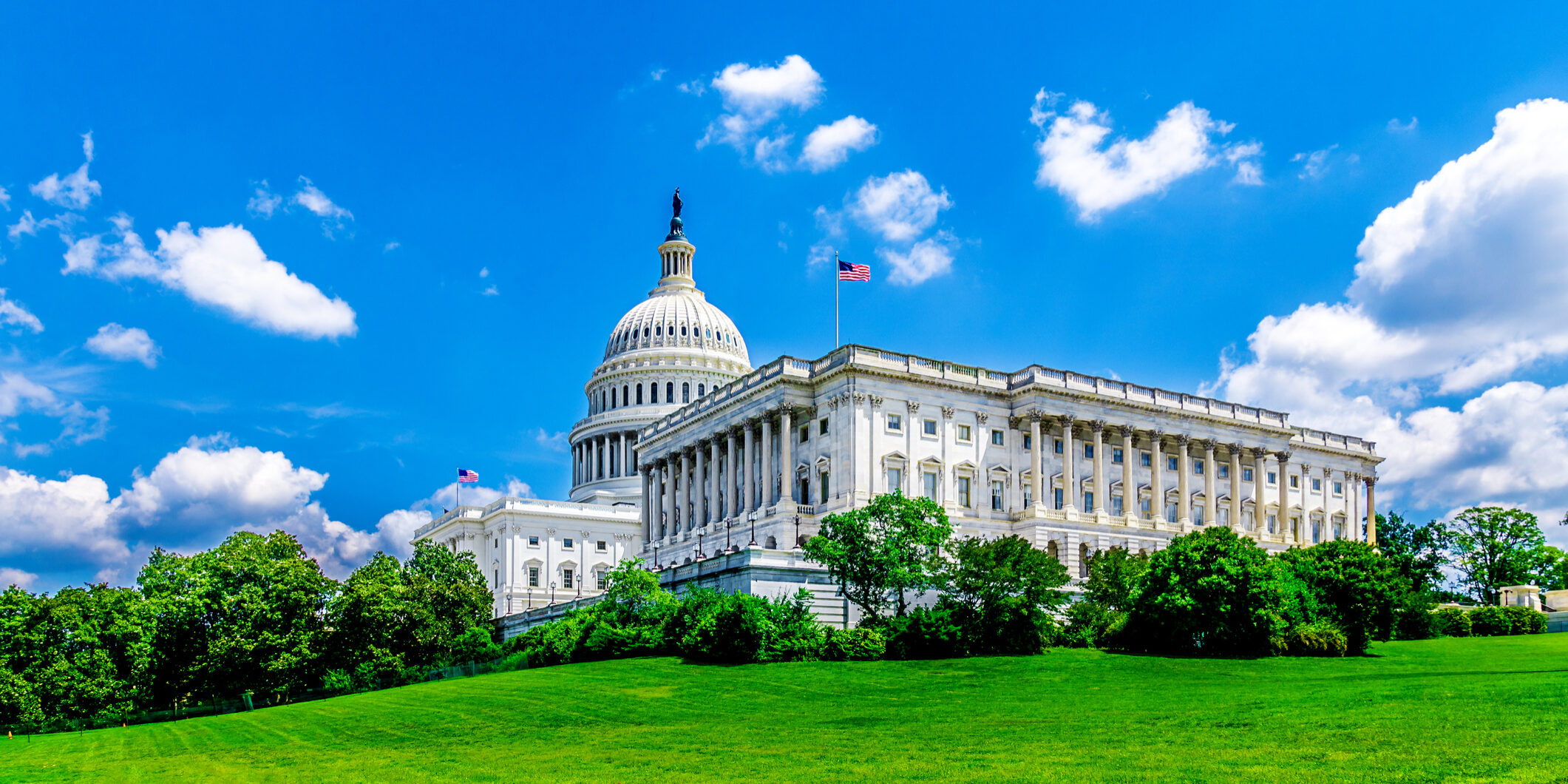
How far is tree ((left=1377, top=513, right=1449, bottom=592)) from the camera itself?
326 feet

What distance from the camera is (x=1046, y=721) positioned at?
126 ft

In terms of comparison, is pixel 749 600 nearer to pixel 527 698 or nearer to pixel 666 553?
pixel 527 698

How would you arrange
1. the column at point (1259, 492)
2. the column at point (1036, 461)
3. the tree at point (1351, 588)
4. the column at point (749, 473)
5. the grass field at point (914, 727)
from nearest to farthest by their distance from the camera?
the grass field at point (914, 727) → the tree at point (1351, 588) → the column at point (1036, 461) → the column at point (749, 473) → the column at point (1259, 492)

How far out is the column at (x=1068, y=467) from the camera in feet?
328

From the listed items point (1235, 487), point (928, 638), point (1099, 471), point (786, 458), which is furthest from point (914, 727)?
point (1235, 487)

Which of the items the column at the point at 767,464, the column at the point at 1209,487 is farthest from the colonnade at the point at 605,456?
the column at the point at 1209,487

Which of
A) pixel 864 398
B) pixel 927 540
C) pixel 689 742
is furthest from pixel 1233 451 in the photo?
pixel 689 742

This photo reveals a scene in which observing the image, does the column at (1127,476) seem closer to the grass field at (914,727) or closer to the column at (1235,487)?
the column at (1235,487)

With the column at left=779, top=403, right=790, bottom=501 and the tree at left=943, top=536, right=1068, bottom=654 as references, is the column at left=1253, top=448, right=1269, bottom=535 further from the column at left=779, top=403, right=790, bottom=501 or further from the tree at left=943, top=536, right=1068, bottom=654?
the tree at left=943, top=536, right=1068, bottom=654

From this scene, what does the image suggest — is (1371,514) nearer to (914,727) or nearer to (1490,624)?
(1490,624)

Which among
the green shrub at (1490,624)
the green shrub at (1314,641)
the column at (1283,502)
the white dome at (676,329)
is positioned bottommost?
the green shrub at (1490,624)

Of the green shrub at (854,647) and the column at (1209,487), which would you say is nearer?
the green shrub at (854,647)

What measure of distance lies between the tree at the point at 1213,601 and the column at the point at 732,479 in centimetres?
4709

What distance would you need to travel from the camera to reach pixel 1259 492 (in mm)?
112812
